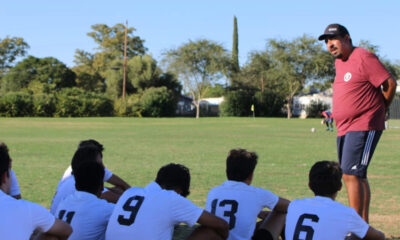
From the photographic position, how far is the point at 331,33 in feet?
16.8

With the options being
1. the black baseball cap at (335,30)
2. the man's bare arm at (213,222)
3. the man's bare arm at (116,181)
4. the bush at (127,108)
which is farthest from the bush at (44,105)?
the man's bare arm at (213,222)

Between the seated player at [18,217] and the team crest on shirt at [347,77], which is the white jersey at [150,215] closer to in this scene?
the seated player at [18,217]

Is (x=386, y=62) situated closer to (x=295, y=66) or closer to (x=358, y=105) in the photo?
(x=295, y=66)

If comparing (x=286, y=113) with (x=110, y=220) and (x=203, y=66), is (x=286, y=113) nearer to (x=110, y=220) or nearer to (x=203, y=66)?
(x=203, y=66)

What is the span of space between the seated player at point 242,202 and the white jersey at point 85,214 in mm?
941

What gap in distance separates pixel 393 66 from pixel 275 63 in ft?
78.5

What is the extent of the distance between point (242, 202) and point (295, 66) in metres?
75.9

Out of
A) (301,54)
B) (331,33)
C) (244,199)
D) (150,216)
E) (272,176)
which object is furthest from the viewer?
(301,54)

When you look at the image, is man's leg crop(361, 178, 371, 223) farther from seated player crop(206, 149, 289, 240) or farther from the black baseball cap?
the black baseball cap

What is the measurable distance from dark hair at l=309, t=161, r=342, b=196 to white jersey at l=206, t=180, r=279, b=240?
0.60 meters

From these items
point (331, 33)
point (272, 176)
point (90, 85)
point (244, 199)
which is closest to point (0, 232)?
point (244, 199)

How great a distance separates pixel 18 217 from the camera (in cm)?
331

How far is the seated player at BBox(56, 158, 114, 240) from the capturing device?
162 inches

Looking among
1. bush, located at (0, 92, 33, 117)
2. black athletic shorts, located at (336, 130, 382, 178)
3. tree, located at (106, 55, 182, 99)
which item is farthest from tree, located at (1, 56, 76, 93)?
black athletic shorts, located at (336, 130, 382, 178)
